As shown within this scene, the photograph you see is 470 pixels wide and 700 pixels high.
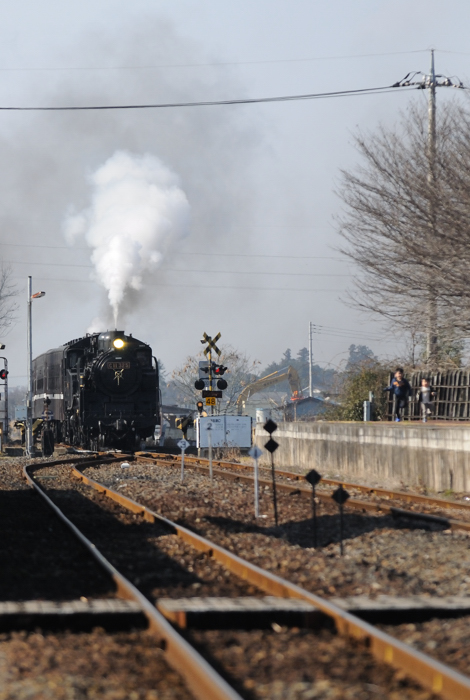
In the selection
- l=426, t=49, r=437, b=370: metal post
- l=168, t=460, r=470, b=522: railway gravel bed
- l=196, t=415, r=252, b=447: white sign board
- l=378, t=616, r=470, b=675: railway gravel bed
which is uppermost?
l=426, t=49, r=437, b=370: metal post

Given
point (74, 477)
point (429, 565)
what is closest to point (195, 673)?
point (429, 565)

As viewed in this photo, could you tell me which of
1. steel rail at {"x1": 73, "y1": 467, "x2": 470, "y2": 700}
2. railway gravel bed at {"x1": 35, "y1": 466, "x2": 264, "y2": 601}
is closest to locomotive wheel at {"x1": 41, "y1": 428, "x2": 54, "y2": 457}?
railway gravel bed at {"x1": 35, "y1": 466, "x2": 264, "y2": 601}

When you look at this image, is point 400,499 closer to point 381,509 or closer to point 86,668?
point 381,509

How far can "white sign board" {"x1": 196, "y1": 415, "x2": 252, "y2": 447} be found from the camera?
29141mm

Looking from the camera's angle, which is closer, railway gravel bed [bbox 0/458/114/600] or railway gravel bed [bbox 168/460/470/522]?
railway gravel bed [bbox 0/458/114/600]

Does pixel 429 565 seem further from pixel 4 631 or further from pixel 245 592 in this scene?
pixel 4 631

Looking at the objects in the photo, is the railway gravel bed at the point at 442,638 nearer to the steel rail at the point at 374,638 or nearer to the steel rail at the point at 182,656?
the steel rail at the point at 374,638

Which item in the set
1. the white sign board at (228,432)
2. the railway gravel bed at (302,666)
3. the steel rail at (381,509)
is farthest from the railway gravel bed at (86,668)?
the white sign board at (228,432)

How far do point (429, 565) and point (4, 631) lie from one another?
14.9 feet

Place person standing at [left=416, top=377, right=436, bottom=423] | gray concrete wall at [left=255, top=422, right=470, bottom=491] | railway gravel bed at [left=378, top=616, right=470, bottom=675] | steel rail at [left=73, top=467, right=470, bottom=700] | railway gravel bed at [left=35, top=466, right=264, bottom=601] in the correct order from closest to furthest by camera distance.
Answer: steel rail at [left=73, top=467, right=470, bottom=700] < railway gravel bed at [left=378, top=616, right=470, bottom=675] < railway gravel bed at [left=35, top=466, right=264, bottom=601] < gray concrete wall at [left=255, top=422, right=470, bottom=491] < person standing at [left=416, top=377, right=436, bottom=423]

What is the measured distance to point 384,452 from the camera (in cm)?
1927

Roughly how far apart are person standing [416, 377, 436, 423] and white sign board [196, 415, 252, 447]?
20.5 feet

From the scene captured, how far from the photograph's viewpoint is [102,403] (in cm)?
2983

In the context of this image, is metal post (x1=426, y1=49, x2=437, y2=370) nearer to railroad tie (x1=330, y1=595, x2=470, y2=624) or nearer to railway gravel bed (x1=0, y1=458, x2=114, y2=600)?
railway gravel bed (x1=0, y1=458, x2=114, y2=600)
